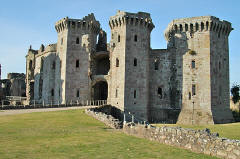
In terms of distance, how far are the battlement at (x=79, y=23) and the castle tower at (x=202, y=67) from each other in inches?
528

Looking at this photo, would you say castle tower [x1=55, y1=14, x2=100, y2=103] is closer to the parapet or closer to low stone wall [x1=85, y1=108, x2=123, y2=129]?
the parapet

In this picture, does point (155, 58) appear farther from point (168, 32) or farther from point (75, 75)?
point (75, 75)

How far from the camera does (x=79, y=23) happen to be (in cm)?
4484

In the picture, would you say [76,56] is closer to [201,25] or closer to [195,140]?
[201,25]

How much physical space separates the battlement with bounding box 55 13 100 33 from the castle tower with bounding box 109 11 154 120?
526cm

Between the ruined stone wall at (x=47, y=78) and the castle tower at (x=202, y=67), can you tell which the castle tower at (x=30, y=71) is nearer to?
the ruined stone wall at (x=47, y=78)

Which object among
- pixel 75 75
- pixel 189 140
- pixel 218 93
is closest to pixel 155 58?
pixel 218 93

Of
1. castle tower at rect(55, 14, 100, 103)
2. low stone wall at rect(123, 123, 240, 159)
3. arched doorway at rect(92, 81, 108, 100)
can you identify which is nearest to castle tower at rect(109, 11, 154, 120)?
castle tower at rect(55, 14, 100, 103)

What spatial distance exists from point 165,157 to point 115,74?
97.3 feet

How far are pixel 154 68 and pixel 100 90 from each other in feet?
36.1

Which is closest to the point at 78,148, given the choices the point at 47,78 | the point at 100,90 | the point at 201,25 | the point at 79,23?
the point at 201,25

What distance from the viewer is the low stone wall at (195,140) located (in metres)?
10.6

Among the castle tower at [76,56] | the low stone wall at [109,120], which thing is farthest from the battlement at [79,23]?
the low stone wall at [109,120]

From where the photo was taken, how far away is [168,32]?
42.3 meters
